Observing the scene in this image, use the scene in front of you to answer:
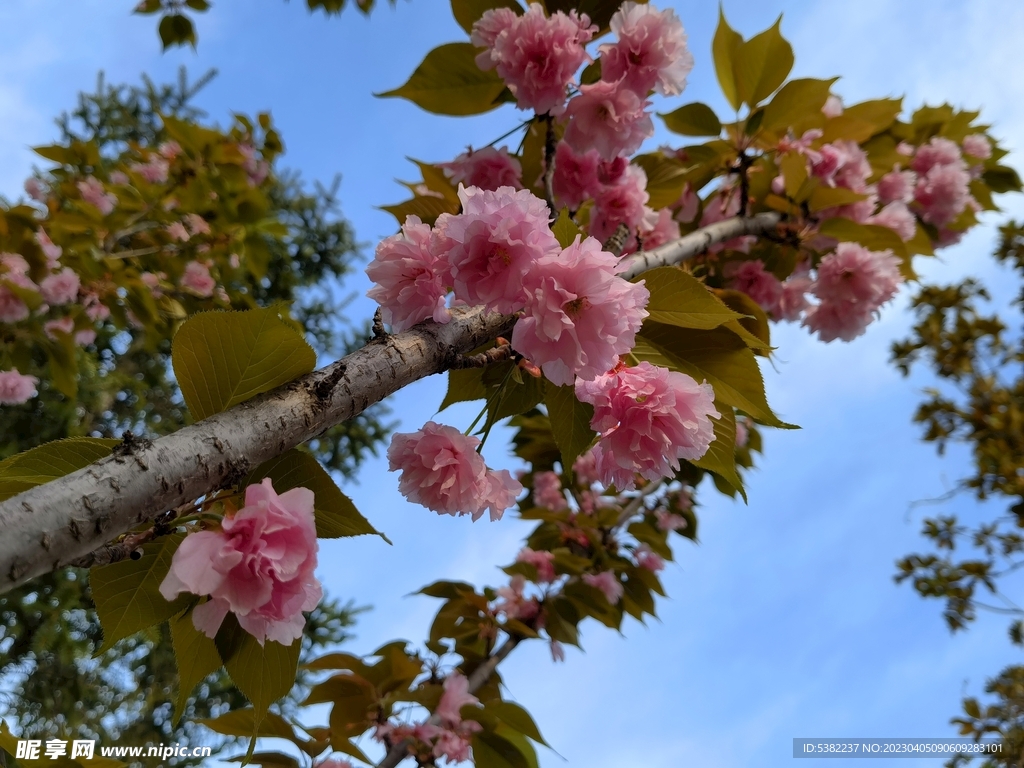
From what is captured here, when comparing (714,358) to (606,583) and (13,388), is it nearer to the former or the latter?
(606,583)

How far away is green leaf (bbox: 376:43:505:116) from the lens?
1.42 metres

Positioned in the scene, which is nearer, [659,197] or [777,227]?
[659,197]

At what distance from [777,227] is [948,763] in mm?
3478

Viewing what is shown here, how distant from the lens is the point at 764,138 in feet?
6.53

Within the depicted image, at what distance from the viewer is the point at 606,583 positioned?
2.40 meters

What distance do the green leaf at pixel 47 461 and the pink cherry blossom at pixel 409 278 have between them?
38 cm

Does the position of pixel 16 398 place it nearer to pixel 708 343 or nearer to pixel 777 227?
pixel 708 343

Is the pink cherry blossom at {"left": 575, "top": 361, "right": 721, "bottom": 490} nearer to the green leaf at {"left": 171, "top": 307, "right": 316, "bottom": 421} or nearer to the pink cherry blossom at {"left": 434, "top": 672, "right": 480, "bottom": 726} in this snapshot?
the green leaf at {"left": 171, "top": 307, "right": 316, "bottom": 421}

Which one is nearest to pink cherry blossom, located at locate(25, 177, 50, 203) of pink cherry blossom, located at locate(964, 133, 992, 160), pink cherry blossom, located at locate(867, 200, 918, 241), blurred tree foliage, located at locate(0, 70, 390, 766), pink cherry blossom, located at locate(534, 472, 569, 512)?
blurred tree foliage, located at locate(0, 70, 390, 766)

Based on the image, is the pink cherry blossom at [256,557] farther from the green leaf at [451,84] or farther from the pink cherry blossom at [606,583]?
the pink cherry blossom at [606,583]

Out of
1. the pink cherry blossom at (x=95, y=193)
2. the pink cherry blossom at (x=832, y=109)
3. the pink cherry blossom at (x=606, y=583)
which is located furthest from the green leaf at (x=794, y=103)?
the pink cherry blossom at (x=95, y=193)

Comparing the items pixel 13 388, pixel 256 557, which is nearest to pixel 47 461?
pixel 256 557

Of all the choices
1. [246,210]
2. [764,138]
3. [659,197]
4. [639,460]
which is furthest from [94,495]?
[246,210]

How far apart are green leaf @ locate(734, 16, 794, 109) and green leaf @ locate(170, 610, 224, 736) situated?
6.10 feet
